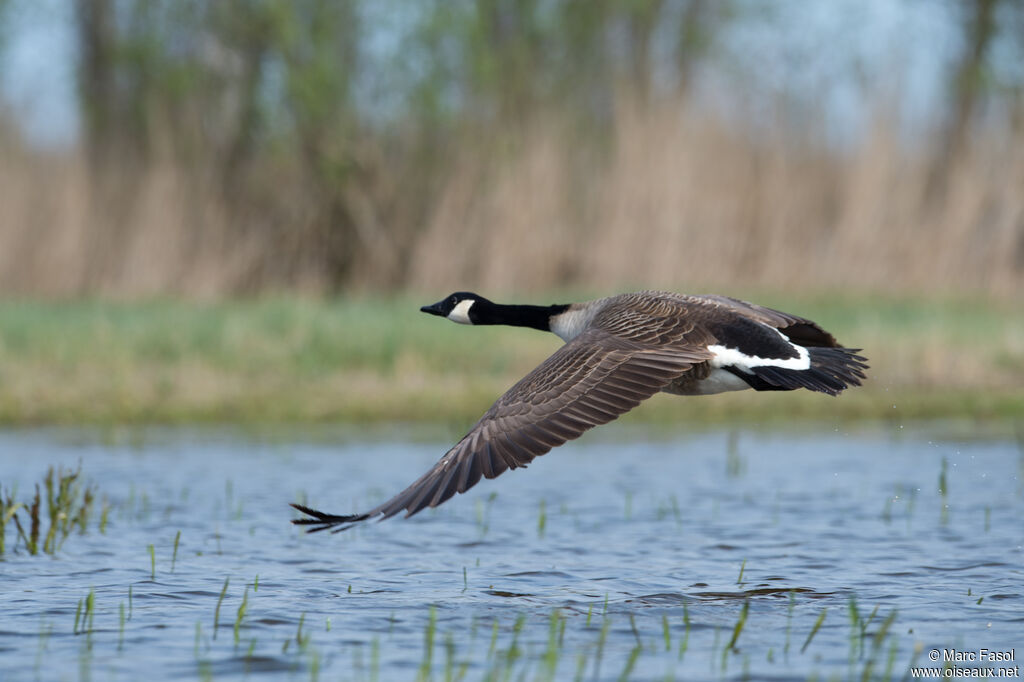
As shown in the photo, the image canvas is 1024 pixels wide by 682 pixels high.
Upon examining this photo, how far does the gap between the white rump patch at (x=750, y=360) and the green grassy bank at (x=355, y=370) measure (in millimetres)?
5157

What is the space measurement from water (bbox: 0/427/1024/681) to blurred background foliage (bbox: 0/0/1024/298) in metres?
7.54

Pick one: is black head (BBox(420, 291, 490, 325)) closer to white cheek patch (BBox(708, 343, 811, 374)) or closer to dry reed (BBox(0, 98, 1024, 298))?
white cheek patch (BBox(708, 343, 811, 374))

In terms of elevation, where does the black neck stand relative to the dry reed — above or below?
below

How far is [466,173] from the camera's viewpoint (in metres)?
18.5

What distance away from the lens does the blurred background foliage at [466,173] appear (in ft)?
56.6

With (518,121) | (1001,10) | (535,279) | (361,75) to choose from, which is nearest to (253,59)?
(361,75)

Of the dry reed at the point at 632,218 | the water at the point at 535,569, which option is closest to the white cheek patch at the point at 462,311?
the water at the point at 535,569

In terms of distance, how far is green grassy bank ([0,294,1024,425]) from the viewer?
37.2 feet

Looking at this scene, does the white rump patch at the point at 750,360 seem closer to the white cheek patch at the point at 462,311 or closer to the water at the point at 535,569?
the water at the point at 535,569

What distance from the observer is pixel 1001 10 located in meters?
23.4

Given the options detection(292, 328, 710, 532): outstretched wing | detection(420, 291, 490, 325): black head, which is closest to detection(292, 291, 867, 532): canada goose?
detection(292, 328, 710, 532): outstretched wing

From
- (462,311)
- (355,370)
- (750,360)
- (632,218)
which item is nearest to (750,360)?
(750,360)

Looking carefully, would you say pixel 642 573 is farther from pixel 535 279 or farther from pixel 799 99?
pixel 799 99

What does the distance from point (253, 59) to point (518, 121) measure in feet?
13.8
